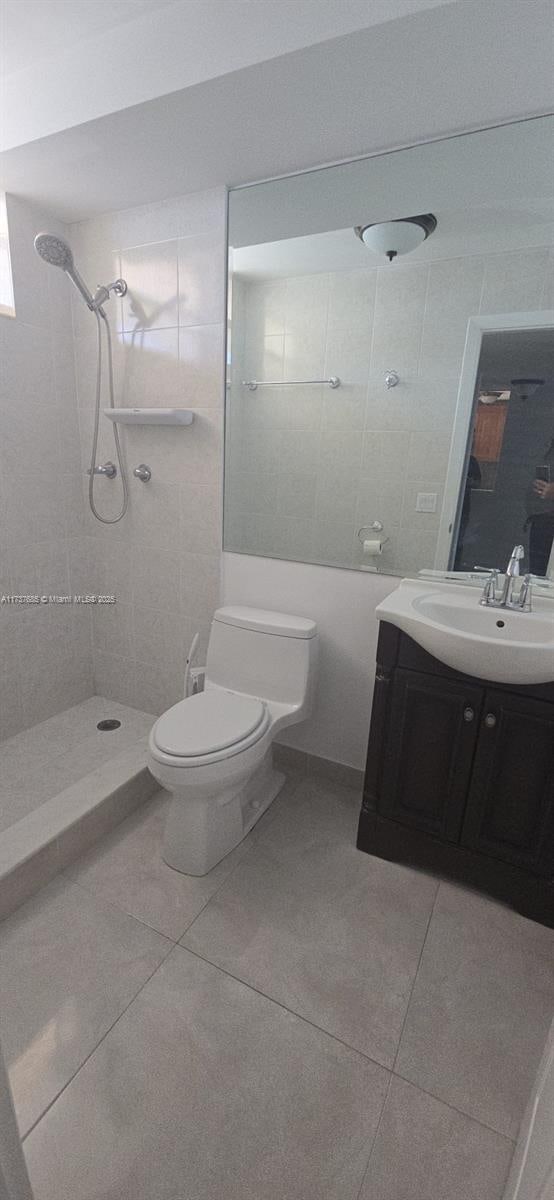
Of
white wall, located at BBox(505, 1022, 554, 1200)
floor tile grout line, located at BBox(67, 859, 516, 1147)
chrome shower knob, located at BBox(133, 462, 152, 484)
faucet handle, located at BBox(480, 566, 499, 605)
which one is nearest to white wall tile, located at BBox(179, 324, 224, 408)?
chrome shower knob, located at BBox(133, 462, 152, 484)

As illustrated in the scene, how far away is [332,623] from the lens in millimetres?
1891

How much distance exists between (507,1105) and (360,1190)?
35 cm

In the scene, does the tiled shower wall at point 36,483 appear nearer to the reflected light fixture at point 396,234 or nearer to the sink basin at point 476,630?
the reflected light fixture at point 396,234

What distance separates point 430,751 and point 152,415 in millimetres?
1504

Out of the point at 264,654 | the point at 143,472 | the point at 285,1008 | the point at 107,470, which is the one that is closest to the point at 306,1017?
the point at 285,1008

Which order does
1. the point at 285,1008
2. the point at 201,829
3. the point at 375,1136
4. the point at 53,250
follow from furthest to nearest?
1. the point at 53,250
2. the point at 201,829
3. the point at 285,1008
4. the point at 375,1136

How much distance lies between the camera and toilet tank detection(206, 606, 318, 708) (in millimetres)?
1772

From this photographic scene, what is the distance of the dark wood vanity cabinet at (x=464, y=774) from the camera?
133cm

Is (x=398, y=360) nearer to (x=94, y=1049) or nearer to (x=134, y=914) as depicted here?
(x=134, y=914)

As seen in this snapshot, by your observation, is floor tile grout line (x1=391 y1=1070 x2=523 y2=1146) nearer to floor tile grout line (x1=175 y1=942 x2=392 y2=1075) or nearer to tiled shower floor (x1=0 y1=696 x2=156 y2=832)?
floor tile grout line (x1=175 y1=942 x2=392 y2=1075)

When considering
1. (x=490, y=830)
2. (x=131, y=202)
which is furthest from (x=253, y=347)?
(x=490, y=830)

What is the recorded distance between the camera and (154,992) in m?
1.22

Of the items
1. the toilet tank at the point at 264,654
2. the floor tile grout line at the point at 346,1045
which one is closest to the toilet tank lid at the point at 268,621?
the toilet tank at the point at 264,654

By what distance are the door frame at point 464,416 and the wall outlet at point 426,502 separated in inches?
1.5
